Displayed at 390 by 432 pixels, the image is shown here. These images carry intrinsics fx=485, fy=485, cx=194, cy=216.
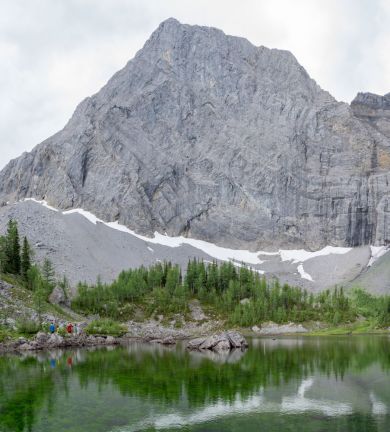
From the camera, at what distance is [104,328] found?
351ft

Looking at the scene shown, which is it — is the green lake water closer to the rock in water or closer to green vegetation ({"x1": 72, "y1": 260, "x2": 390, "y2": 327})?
the rock in water

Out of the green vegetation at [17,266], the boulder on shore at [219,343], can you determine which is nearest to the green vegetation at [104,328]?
the green vegetation at [17,266]

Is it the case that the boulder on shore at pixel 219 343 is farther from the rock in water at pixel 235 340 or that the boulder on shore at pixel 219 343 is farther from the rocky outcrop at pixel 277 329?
the rocky outcrop at pixel 277 329

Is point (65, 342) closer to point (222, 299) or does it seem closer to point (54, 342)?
point (54, 342)

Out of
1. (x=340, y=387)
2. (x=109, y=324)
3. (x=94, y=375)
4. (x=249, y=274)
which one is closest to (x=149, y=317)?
(x=109, y=324)

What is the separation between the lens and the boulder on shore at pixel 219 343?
93.5m

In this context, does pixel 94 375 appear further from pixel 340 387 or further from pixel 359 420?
pixel 359 420

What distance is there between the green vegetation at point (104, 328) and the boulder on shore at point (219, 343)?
70.0 feet

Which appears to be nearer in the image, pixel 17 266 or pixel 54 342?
pixel 54 342

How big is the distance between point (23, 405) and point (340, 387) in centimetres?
2960

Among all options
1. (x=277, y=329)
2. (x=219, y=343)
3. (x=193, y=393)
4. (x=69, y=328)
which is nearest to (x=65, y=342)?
(x=69, y=328)

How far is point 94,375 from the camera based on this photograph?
5556cm

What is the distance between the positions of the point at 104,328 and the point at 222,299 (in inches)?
2368

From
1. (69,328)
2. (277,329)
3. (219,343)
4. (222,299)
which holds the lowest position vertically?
(277,329)
